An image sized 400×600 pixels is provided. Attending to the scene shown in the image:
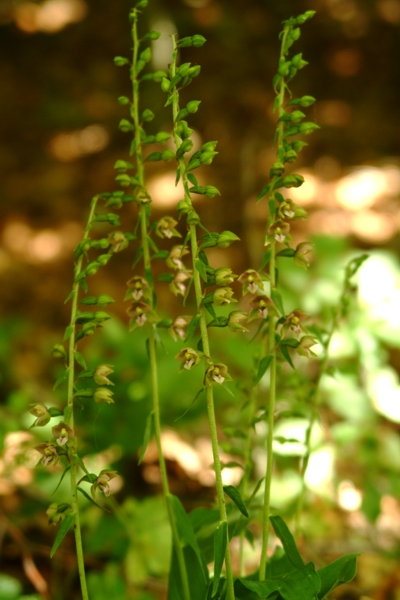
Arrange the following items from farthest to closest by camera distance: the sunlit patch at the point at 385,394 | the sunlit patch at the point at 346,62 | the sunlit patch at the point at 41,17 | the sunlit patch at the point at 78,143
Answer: the sunlit patch at the point at 41,17 → the sunlit patch at the point at 346,62 → the sunlit patch at the point at 78,143 → the sunlit patch at the point at 385,394

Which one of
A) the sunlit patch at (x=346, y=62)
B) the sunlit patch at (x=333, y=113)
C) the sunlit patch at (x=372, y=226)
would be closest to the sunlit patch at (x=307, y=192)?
the sunlit patch at (x=372, y=226)

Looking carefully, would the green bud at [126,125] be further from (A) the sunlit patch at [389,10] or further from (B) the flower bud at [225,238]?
(A) the sunlit patch at [389,10]

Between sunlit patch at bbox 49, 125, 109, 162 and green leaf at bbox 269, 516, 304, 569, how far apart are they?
15.7 ft

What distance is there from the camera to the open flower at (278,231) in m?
1.23

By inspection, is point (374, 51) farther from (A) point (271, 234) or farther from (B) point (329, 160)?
(A) point (271, 234)

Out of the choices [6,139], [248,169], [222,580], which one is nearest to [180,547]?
[222,580]

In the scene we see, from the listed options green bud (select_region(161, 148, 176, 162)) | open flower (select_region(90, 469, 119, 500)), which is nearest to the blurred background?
open flower (select_region(90, 469, 119, 500))

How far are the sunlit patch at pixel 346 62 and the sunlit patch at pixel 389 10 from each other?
490 millimetres

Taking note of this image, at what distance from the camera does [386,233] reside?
446cm

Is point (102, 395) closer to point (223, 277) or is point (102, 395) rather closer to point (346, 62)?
point (223, 277)

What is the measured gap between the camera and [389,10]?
6.48 meters

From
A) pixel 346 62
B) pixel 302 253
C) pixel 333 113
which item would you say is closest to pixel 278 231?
pixel 302 253

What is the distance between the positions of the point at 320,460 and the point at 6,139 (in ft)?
15.7

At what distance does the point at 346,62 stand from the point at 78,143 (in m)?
2.97
